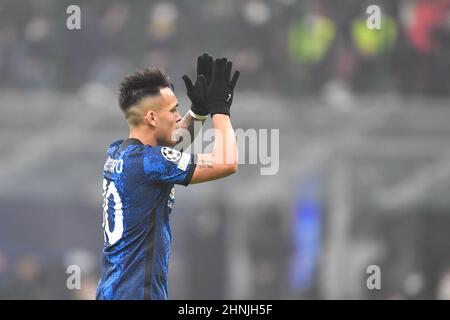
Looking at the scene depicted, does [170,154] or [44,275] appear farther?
[44,275]

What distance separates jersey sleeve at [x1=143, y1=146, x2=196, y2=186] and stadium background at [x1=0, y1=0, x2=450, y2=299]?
28.3 ft

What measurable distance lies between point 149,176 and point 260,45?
933cm

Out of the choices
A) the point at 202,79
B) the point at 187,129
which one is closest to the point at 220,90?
the point at 202,79

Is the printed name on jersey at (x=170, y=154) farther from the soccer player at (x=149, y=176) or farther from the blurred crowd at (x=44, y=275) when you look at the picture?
the blurred crowd at (x=44, y=275)

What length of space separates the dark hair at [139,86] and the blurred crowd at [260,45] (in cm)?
862

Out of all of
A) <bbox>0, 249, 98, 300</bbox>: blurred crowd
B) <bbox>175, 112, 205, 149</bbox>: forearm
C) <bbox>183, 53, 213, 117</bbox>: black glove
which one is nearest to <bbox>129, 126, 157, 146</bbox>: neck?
<bbox>183, 53, 213, 117</bbox>: black glove

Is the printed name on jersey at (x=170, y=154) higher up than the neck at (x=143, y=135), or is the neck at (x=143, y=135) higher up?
the neck at (x=143, y=135)

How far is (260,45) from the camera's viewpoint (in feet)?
49.4

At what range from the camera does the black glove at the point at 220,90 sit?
5953 millimetres

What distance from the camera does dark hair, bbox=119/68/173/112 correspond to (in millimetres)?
6098

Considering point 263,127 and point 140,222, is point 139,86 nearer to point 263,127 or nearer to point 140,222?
point 140,222

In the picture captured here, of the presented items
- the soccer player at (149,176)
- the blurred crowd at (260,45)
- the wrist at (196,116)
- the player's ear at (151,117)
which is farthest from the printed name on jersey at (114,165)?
the blurred crowd at (260,45)

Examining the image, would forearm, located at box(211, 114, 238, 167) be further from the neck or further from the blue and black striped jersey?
the neck
